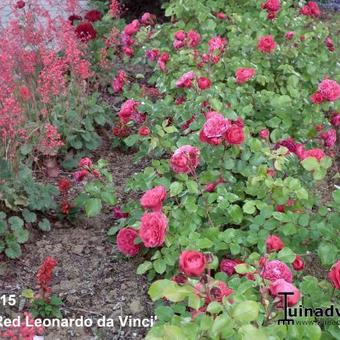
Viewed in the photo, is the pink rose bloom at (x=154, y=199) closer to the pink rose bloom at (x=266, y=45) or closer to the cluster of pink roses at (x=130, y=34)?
the pink rose bloom at (x=266, y=45)

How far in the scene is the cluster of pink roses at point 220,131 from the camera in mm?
2305

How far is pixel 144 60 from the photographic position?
4043 millimetres

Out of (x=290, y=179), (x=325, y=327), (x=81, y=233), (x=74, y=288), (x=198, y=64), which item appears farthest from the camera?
(x=198, y=64)

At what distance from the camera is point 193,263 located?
5.18ft

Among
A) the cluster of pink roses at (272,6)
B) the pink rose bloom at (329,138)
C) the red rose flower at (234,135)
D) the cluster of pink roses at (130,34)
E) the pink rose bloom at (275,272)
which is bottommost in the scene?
the pink rose bloom at (275,272)

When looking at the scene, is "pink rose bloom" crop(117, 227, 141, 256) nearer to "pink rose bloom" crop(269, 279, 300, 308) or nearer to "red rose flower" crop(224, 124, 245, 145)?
"red rose flower" crop(224, 124, 245, 145)

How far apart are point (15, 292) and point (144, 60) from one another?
1.96 metres

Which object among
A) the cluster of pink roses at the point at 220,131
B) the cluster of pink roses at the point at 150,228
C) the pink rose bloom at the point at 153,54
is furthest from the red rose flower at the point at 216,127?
the pink rose bloom at the point at 153,54

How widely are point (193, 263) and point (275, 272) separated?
27 centimetres

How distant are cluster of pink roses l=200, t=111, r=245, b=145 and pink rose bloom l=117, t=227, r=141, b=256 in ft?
1.52

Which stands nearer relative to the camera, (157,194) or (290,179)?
(157,194)

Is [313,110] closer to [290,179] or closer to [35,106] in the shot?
[290,179]

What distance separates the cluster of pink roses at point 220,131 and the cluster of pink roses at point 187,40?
3.88ft

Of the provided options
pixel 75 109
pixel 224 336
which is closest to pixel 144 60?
pixel 75 109
